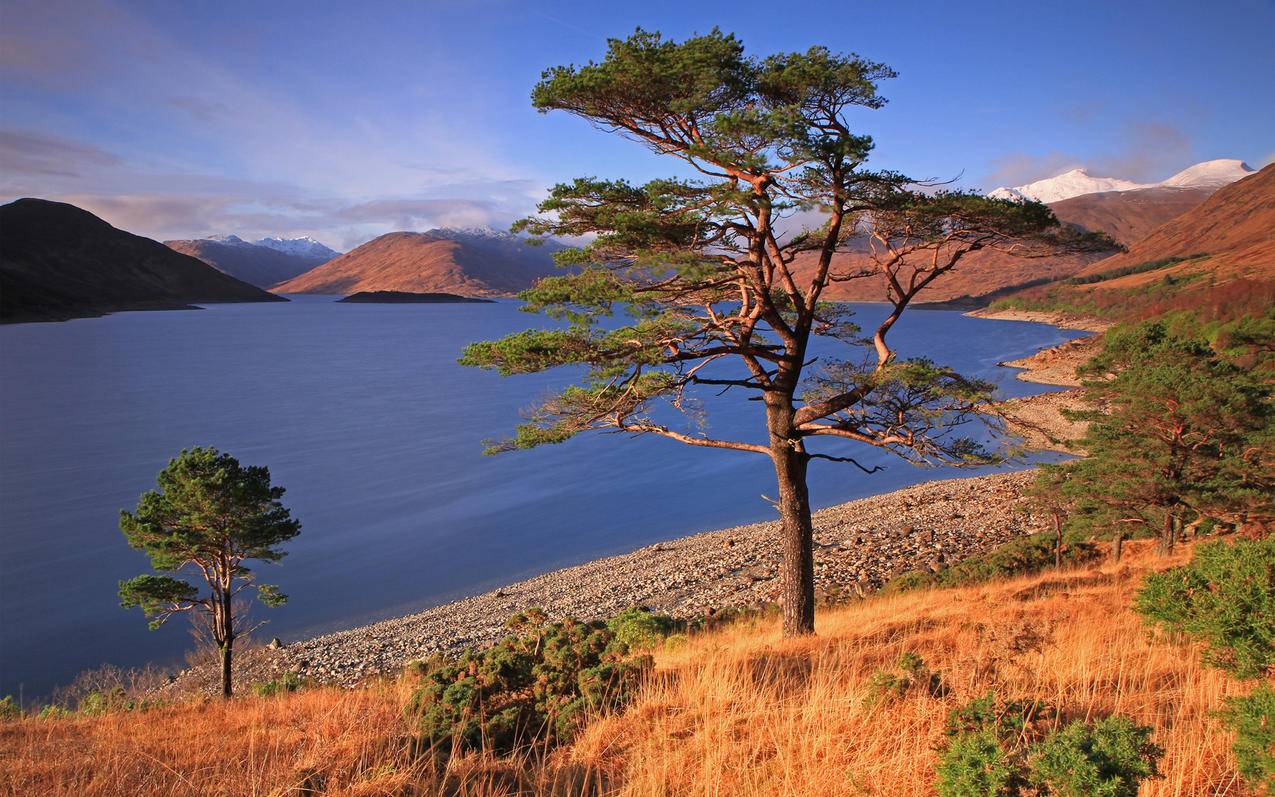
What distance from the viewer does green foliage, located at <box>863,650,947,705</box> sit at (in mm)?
3947

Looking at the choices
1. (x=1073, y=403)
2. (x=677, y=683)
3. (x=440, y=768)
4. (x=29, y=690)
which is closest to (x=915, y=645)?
(x=677, y=683)

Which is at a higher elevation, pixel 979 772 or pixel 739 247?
pixel 739 247

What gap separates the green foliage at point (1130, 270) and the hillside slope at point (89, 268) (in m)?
186

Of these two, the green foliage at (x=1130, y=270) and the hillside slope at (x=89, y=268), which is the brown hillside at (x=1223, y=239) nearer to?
the green foliage at (x=1130, y=270)

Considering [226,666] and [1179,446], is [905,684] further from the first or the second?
[1179,446]

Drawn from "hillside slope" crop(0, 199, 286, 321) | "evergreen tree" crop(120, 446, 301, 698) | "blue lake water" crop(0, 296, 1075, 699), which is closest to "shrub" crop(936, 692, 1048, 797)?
"evergreen tree" crop(120, 446, 301, 698)

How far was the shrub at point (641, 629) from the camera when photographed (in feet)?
27.8

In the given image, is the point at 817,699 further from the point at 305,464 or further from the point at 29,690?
the point at 305,464

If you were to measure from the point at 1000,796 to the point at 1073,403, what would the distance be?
52644mm

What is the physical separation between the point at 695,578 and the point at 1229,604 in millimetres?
17191

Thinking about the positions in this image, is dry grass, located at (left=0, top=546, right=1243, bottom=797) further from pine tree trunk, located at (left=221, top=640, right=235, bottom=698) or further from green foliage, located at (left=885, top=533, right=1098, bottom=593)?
green foliage, located at (left=885, top=533, right=1098, bottom=593)

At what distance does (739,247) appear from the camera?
8062 mm

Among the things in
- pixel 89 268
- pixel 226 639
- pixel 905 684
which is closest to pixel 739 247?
pixel 905 684

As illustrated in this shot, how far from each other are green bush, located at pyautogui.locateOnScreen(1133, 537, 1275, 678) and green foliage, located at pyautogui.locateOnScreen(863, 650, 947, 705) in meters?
1.98
